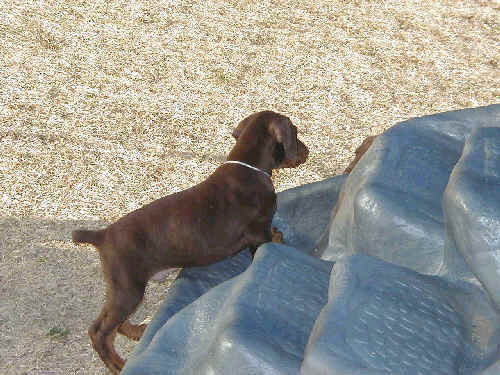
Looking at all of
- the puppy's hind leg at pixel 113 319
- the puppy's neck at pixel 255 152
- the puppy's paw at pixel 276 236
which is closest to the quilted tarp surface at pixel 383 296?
the puppy's hind leg at pixel 113 319

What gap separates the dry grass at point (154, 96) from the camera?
4.21m

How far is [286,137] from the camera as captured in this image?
383 cm

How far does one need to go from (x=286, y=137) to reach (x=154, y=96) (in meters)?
2.23

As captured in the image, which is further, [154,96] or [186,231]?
[154,96]

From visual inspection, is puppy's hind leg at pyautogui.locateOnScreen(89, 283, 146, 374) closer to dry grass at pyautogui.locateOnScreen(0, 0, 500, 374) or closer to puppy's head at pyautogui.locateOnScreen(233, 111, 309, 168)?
dry grass at pyautogui.locateOnScreen(0, 0, 500, 374)

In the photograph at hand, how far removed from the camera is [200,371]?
1727 millimetres

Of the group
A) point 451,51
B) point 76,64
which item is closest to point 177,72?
point 76,64

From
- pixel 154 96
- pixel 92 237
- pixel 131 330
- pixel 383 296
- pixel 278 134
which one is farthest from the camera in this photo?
pixel 154 96

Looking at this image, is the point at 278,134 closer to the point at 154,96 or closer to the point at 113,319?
the point at 113,319

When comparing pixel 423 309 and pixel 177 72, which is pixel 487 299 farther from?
pixel 177 72

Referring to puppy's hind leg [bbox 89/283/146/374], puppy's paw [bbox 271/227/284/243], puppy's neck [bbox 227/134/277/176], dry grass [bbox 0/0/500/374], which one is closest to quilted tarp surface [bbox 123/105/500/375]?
puppy's hind leg [bbox 89/283/146/374]

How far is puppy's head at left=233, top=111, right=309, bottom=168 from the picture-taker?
3820mm

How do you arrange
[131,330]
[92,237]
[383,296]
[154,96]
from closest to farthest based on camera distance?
[383,296], [92,237], [131,330], [154,96]

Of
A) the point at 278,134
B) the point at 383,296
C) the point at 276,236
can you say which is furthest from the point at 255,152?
the point at 383,296
